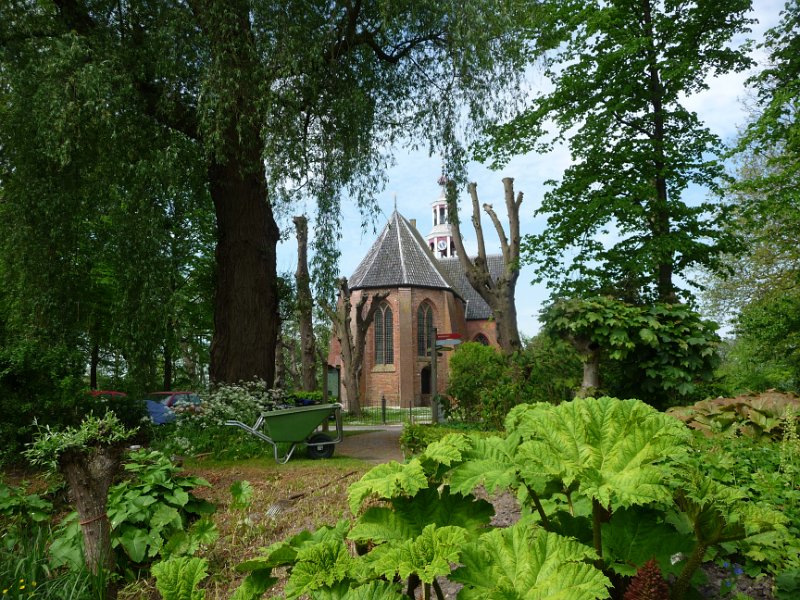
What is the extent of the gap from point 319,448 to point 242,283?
127 inches

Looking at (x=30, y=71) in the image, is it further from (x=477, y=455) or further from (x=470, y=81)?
(x=477, y=455)

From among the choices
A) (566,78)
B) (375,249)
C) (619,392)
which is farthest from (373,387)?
(619,392)

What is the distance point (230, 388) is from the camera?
9.59 m

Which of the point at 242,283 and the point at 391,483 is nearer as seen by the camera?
the point at 391,483

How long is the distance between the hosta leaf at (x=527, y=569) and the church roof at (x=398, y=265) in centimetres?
3451

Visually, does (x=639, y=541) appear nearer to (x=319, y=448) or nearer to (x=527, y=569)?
(x=527, y=569)

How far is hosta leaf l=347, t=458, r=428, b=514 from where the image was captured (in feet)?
6.55

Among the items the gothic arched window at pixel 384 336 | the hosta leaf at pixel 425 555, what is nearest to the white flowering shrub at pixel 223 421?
the hosta leaf at pixel 425 555

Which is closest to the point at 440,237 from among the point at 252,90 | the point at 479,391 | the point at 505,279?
the point at 505,279

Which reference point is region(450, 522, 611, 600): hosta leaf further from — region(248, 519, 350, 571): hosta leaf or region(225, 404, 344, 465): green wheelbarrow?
region(225, 404, 344, 465): green wheelbarrow

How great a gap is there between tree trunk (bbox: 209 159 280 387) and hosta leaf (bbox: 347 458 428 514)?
27.6 ft

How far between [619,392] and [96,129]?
30.4 feet

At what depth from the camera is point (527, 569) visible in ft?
5.45

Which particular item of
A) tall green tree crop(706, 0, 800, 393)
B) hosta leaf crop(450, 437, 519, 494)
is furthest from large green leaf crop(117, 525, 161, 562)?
tall green tree crop(706, 0, 800, 393)
